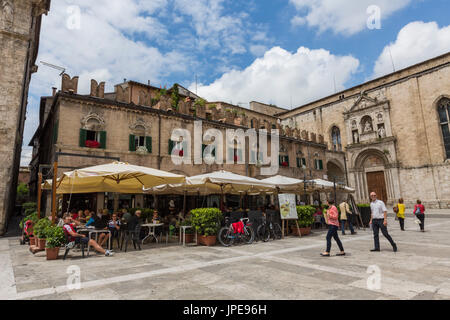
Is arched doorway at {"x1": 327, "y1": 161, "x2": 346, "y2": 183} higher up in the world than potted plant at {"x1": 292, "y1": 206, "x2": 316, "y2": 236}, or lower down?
higher up

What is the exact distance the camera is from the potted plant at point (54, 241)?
7.05 metres

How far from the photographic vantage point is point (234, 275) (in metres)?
5.28

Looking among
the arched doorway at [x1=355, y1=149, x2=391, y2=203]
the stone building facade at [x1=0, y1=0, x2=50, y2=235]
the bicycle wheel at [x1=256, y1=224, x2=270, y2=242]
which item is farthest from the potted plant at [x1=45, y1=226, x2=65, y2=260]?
the arched doorway at [x1=355, y1=149, x2=391, y2=203]

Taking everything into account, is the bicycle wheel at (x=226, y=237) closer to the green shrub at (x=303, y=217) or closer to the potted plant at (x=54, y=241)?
the green shrub at (x=303, y=217)

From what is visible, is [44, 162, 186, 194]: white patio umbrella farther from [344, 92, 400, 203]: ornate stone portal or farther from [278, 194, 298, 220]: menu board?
[344, 92, 400, 203]: ornate stone portal

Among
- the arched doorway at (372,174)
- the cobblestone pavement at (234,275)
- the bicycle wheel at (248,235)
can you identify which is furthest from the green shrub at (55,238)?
the arched doorway at (372,174)

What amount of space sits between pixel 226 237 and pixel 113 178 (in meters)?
4.78

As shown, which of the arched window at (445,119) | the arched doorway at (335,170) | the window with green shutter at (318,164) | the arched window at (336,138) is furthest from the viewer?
the arched window at (336,138)

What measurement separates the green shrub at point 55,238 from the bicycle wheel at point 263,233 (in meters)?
6.69

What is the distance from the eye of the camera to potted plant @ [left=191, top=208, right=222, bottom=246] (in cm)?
947

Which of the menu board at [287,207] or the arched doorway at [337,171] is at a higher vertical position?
the arched doorway at [337,171]

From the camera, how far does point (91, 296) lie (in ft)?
13.3

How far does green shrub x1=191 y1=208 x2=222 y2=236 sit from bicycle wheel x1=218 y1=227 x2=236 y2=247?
0.27m

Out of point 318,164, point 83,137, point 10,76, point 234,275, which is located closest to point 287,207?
point 234,275
